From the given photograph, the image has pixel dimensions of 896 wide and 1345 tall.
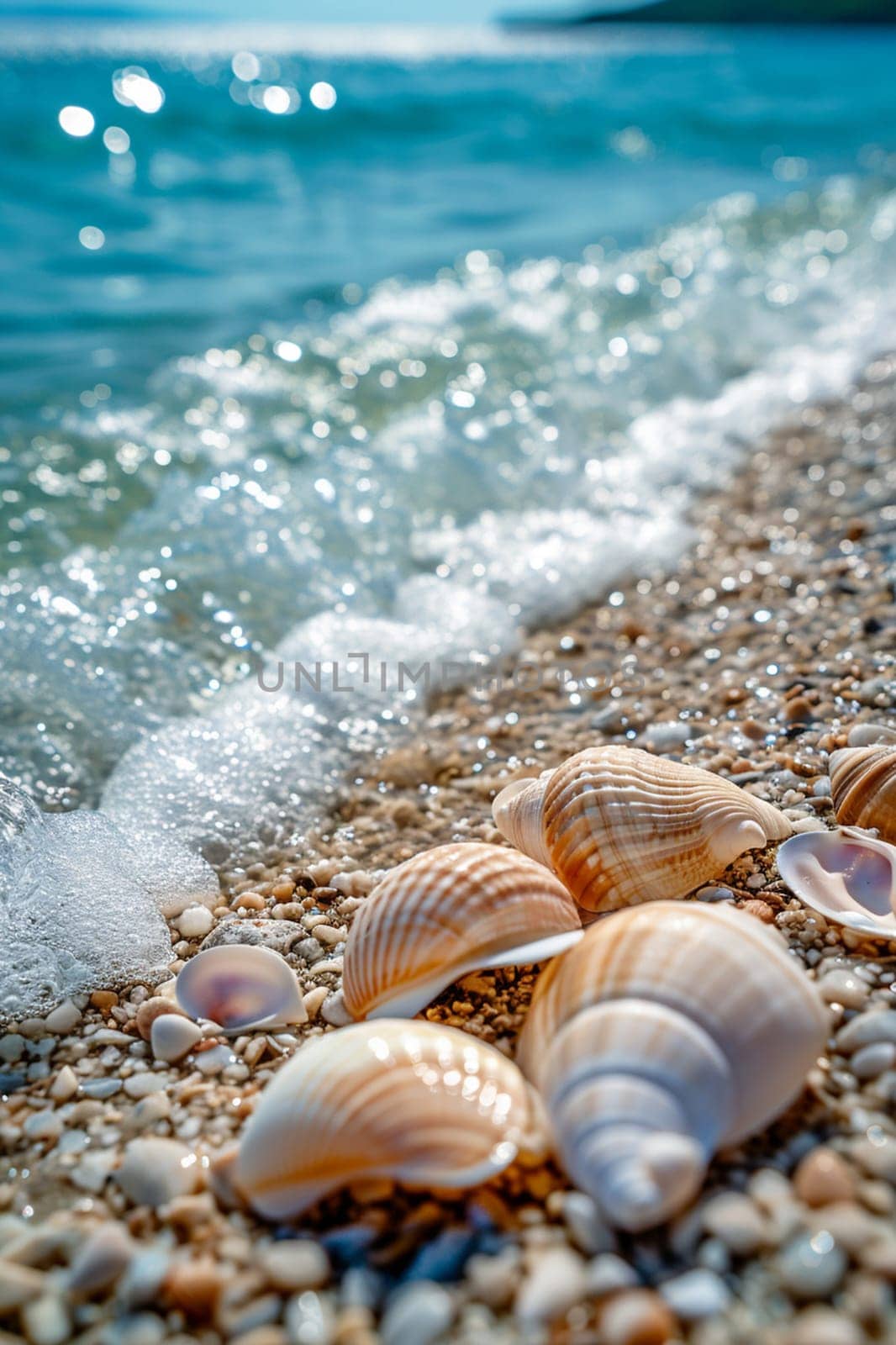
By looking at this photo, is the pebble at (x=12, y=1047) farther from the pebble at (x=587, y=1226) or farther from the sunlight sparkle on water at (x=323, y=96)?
the sunlight sparkle on water at (x=323, y=96)

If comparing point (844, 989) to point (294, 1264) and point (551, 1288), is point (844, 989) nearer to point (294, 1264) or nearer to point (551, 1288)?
point (551, 1288)

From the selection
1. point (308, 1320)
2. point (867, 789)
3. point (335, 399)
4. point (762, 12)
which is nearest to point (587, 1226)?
point (308, 1320)

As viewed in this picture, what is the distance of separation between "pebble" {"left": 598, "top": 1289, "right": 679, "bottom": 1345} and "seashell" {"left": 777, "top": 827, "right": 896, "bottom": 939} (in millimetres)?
863

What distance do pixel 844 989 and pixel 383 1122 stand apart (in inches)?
34.2

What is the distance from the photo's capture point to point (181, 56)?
2769 cm

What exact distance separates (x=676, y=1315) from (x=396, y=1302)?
379 mm

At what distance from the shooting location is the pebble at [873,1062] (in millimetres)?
1664

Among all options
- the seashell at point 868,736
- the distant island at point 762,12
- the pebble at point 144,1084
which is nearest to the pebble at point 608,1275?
the pebble at point 144,1084

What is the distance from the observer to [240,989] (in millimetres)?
2111

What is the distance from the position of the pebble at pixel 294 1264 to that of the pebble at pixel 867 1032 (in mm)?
903

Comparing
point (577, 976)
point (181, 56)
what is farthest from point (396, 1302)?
point (181, 56)

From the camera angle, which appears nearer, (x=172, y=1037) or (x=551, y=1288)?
(x=551, y=1288)

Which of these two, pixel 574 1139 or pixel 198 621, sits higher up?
pixel 198 621

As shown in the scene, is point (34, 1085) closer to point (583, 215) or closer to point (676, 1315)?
point (676, 1315)
